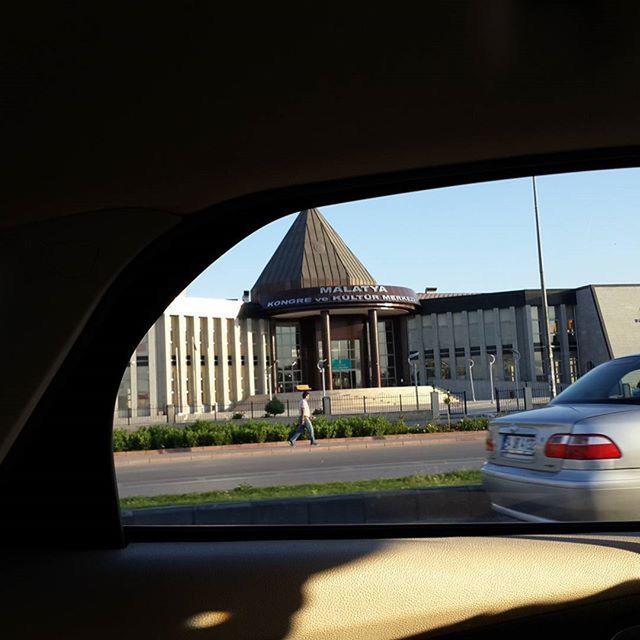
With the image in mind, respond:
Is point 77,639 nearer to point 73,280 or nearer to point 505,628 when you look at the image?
point 73,280

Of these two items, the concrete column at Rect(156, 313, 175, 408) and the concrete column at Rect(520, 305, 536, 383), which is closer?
the concrete column at Rect(156, 313, 175, 408)

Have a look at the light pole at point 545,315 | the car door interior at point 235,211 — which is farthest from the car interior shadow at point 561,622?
the light pole at point 545,315

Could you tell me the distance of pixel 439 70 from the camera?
215 cm

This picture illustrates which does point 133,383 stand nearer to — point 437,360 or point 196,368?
point 437,360

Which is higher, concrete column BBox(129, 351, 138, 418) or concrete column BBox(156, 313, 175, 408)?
concrete column BBox(156, 313, 175, 408)

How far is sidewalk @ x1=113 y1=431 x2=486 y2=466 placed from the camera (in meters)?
4.24

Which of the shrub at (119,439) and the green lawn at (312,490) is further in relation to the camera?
the green lawn at (312,490)

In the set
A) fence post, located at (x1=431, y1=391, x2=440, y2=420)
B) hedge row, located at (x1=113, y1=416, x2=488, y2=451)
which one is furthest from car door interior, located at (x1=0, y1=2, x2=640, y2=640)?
fence post, located at (x1=431, y1=391, x2=440, y2=420)

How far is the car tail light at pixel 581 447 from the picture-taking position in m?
2.87

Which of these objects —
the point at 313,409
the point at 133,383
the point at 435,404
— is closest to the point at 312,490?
the point at 133,383

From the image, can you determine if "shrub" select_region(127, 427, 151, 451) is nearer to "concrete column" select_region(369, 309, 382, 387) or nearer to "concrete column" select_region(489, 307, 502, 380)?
"concrete column" select_region(489, 307, 502, 380)

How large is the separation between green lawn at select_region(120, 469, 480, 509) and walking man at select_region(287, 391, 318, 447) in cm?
239

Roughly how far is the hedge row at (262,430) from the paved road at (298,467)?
28 cm

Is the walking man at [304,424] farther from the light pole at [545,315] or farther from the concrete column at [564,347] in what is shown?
the concrete column at [564,347]
